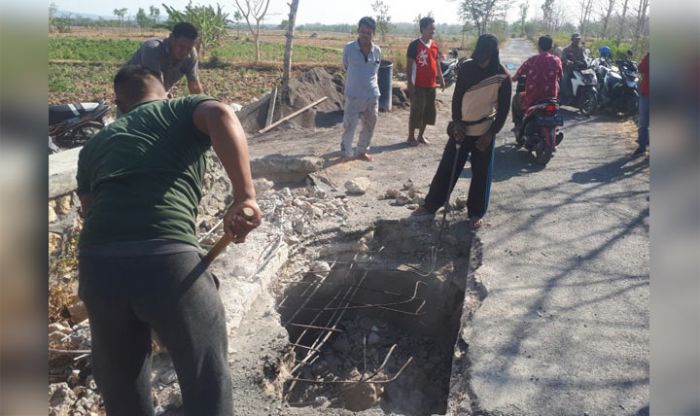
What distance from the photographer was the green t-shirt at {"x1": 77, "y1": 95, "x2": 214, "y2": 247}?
7.05 feet

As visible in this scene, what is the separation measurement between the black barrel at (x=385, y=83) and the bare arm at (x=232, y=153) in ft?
30.0

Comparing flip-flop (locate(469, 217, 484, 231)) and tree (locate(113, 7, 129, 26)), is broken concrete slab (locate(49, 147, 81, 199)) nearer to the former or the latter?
flip-flop (locate(469, 217, 484, 231))

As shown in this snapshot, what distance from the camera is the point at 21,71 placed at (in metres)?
1.01

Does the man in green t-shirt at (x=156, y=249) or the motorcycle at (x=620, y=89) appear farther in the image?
the motorcycle at (x=620, y=89)

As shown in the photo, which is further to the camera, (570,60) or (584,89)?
(570,60)

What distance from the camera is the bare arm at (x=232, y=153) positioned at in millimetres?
2209

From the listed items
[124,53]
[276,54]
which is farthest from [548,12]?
[124,53]

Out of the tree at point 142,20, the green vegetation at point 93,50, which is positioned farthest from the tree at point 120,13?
the green vegetation at point 93,50

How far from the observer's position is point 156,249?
2.14 m

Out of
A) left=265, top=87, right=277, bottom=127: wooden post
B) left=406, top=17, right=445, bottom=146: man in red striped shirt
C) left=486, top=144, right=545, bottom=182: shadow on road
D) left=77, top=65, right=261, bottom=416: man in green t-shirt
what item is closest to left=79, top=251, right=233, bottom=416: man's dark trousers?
left=77, top=65, right=261, bottom=416: man in green t-shirt

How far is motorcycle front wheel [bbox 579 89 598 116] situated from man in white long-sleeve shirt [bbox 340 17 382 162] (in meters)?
5.32

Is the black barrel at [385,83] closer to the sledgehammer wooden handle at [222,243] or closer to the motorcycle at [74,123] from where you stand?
the motorcycle at [74,123]

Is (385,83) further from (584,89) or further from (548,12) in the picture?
(548,12)

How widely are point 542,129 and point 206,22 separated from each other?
21.9 meters
